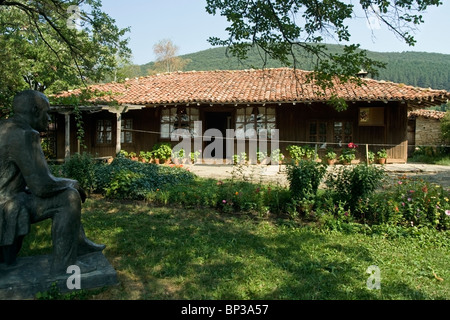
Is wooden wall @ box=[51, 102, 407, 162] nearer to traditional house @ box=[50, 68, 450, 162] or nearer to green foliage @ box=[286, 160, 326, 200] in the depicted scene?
traditional house @ box=[50, 68, 450, 162]

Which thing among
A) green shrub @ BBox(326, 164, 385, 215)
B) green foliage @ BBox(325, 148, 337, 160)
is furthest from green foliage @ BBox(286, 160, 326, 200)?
green foliage @ BBox(325, 148, 337, 160)

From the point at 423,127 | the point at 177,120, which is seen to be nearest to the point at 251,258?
the point at 177,120

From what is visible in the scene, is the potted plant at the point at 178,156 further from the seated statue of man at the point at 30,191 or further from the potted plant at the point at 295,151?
the seated statue of man at the point at 30,191

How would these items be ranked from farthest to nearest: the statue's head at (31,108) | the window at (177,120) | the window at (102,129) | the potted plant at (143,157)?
1. the window at (102,129)
2. the window at (177,120)
3. the potted plant at (143,157)
4. the statue's head at (31,108)

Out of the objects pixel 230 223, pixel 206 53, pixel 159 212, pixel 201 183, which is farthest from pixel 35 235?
pixel 206 53

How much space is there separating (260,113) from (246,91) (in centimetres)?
125

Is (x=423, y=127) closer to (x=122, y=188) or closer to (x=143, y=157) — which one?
(x=143, y=157)

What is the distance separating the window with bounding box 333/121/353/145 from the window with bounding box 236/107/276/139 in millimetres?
2902

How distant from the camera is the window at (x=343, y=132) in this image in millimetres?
14750

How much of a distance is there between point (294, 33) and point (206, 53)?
80036mm

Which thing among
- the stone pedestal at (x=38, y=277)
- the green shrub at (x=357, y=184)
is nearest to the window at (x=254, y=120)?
the green shrub at (x=357, y=184)

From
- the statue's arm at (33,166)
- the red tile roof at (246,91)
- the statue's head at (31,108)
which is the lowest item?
the statue's arm at (33,166)

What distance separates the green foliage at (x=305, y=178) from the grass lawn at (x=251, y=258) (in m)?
0.67

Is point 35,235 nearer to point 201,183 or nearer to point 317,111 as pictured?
point 201,183
